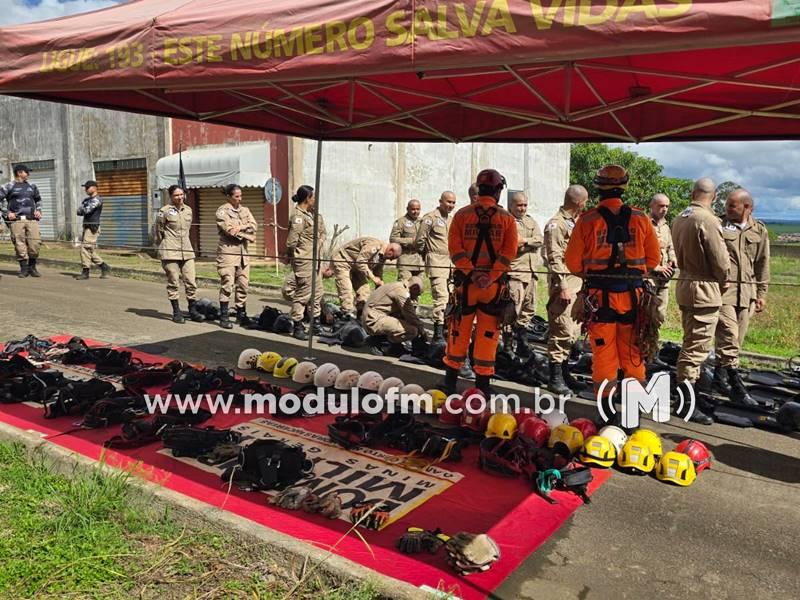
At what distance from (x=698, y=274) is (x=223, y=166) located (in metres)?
14.8

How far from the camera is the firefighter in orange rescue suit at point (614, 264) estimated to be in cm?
472

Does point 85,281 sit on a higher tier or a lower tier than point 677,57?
lower

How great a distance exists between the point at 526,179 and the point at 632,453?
23.6 metres

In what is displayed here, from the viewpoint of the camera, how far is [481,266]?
5570 millimetres

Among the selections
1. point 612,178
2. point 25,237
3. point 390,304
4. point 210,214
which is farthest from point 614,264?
point 210,214

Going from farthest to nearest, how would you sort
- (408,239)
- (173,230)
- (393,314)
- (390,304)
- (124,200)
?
1. (124,200)
2. (173,230)
3. (408,239)
4. (393,314)
5. (390,304)

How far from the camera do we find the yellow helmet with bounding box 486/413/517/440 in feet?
15.0

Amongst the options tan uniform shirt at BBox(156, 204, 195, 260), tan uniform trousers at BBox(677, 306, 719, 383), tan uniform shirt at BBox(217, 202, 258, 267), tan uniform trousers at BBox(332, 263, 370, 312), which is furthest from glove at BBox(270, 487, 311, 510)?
tan uniform shirt at BBox(156, 204, 195, 260)

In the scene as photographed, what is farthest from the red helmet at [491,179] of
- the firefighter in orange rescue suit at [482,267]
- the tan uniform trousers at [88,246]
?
the tan uniform trousers at [88,246]

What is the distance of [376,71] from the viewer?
283cm

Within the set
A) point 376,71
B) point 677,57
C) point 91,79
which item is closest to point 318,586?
point 376,71

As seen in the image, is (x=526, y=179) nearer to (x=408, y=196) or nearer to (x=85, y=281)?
(x=408, y=196)

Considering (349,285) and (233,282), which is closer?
(349,285)

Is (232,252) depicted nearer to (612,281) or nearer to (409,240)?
(409,240)
